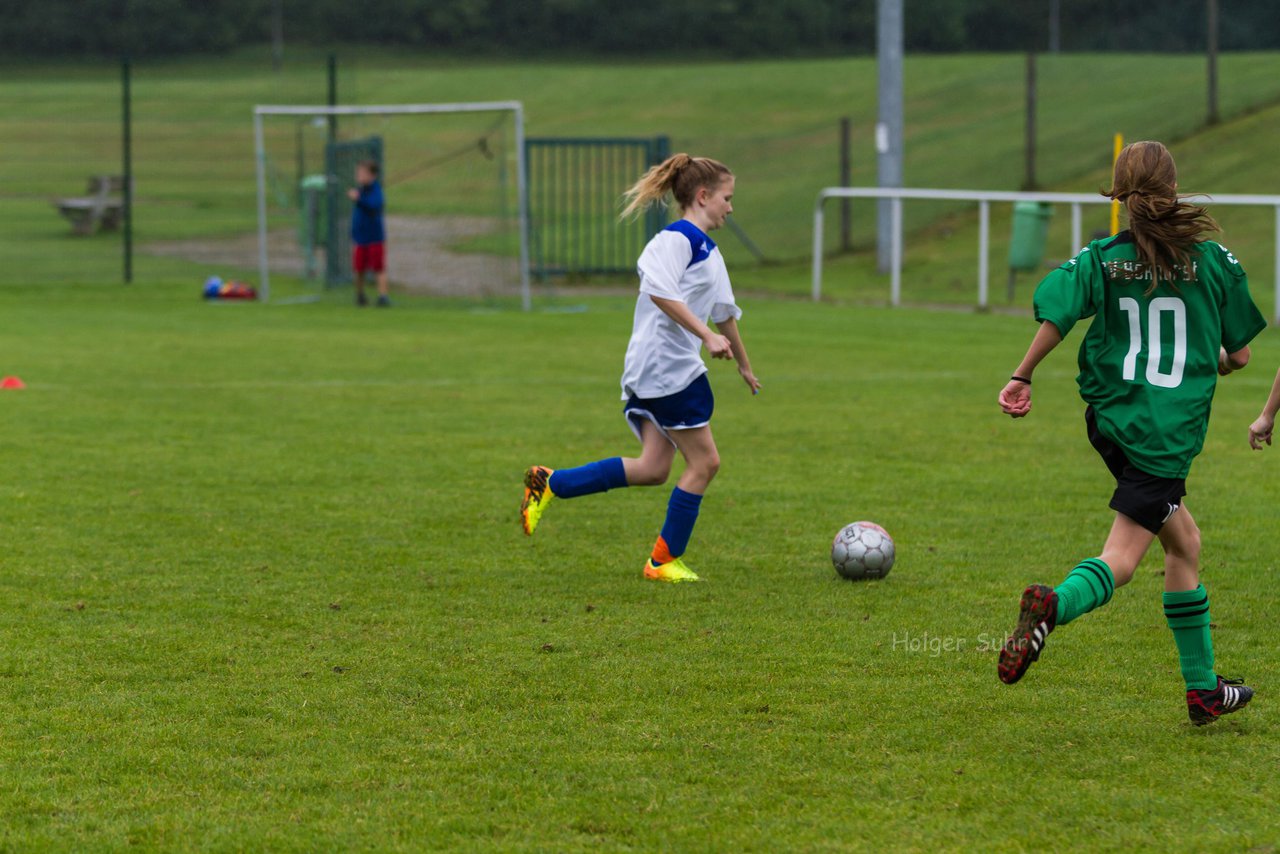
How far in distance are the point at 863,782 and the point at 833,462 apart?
5219 millimetres

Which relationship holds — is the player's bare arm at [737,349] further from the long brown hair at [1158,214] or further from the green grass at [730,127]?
the green grass at [730,127]

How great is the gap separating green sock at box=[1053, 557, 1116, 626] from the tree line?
48.5m

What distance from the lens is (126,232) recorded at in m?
23.2

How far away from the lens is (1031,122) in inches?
1038

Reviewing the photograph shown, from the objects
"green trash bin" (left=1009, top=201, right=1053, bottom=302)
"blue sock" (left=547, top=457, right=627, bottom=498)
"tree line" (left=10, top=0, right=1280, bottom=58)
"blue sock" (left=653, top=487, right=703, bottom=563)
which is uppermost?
"tree line" (left=10, top=0, right=1280, bottom=58)

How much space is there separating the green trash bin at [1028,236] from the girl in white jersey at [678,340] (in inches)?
498

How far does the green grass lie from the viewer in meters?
26.3

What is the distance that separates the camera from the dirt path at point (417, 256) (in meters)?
23.3

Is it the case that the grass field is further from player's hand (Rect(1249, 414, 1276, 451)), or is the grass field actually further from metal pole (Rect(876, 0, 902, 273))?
metal pole (Rect(876, 0, 902, 273))

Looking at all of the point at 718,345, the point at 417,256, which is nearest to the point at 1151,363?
the point at 718,345

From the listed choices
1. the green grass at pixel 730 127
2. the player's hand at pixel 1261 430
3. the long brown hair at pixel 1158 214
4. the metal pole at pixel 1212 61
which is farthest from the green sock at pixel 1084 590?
the metal pole at pixel 1212 61

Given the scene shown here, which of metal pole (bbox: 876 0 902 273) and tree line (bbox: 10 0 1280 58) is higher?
tree line (bbox: 10 0 1280 58)

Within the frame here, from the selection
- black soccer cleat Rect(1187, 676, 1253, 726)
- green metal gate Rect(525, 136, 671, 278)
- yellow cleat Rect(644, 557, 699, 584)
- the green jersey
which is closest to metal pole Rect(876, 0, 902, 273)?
green metal gate Rect(525, 136, 671, 278)

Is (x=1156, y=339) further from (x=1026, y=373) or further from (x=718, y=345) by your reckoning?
(x=718, y=345)
